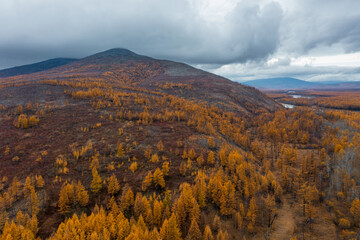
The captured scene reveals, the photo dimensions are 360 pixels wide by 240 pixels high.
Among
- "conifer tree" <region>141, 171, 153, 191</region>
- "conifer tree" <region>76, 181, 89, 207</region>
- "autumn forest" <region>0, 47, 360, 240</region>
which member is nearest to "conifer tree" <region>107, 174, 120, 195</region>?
"autumn forest" <region>0, 47, 360, 240</region>

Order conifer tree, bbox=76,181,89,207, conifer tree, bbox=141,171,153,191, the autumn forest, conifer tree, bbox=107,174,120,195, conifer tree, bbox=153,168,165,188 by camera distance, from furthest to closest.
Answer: conifer tree, bbox=153,168,165,188 < conifer tree, bbox=141,171,153,191 < conifer tree, bbox=107,174,120,195 < conifer tree, bbox=76,181,89,207 < the autumn forest

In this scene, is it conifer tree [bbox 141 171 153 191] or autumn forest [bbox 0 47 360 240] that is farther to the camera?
conifer tree [bbox 141 171 153 191]

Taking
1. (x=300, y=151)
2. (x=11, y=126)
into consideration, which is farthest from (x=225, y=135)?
(x=11, y=126)

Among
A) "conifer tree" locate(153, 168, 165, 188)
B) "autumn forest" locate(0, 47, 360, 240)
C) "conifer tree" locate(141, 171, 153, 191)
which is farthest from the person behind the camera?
"conifer tree" locate(153, 168, 165, 188)

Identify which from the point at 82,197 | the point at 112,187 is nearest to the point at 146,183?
the point at 112,187

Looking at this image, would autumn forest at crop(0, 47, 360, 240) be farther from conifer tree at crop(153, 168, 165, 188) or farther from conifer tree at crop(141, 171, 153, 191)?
conifer tree at crop(153, 168, 165, 188)

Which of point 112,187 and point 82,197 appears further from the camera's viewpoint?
point 112,187

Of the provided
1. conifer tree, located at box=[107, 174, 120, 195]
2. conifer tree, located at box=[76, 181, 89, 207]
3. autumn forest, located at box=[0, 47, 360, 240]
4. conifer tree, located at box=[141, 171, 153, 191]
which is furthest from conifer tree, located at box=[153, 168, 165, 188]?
conifer tree, located at box=[76, 181, 89, 207]

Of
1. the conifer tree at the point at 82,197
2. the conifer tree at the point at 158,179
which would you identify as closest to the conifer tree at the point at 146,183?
the conifer tree at the point at 158,179

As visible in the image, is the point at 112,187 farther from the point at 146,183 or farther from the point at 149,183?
the point at 149,183

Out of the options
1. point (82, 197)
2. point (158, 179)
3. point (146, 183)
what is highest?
point (158, 179)

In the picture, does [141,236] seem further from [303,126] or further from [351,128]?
[351,128]
